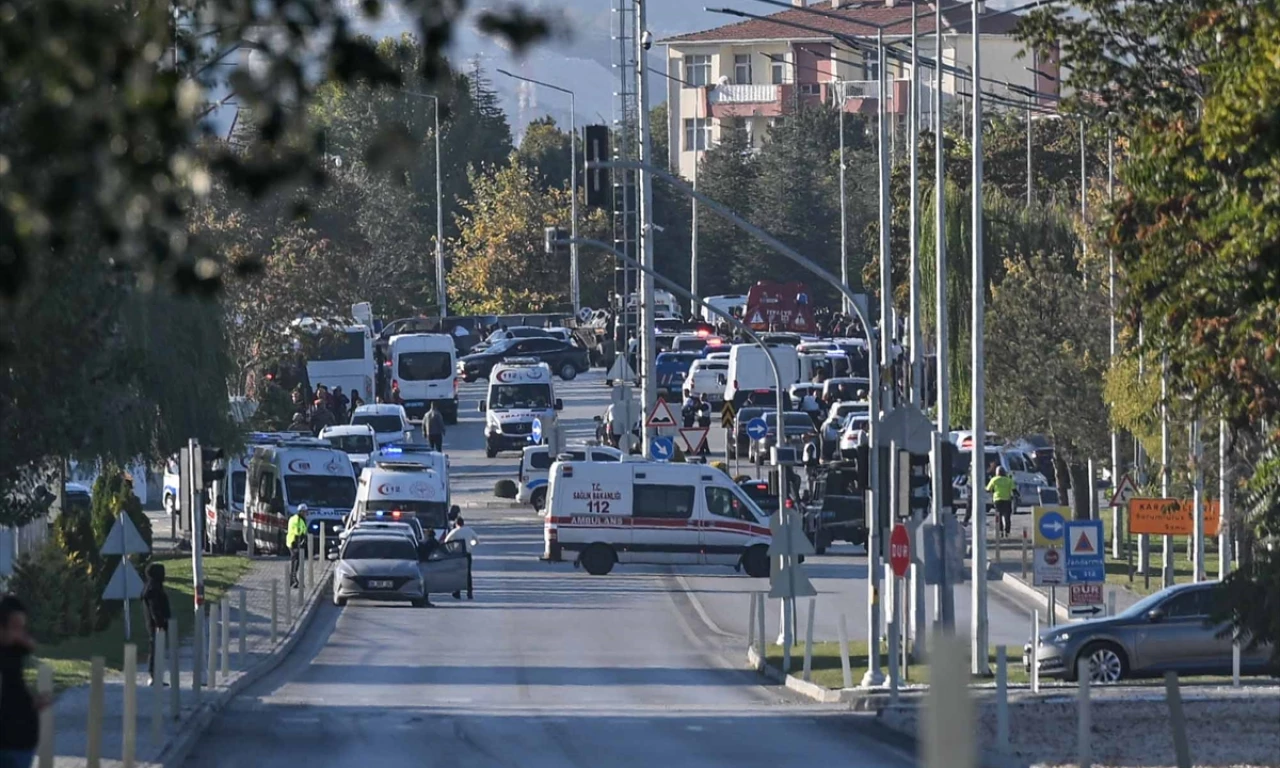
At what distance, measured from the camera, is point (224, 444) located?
128 feet

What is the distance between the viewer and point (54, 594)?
1220 inches

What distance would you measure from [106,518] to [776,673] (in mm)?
14096

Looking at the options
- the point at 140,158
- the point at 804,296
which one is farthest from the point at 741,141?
the point at 140,158

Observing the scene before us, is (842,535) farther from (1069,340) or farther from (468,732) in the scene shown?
(468,732)

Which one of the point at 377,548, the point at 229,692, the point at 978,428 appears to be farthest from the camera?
the point at 377,548

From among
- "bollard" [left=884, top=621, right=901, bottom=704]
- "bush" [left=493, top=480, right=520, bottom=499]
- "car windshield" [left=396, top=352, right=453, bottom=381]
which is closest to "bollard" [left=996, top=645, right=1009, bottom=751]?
"bollard" [left=884, top=621, right=901, bottom=704]

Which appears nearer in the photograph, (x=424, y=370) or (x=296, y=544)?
(x=296, y=544)

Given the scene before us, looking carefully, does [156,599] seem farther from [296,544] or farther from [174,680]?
[296,544]

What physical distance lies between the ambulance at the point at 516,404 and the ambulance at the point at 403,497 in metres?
22.0

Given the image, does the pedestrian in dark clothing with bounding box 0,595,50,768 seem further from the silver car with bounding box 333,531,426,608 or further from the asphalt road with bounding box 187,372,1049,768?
the silver car with bounding box 333,531,426,608

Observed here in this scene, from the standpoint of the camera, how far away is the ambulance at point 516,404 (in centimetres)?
6994

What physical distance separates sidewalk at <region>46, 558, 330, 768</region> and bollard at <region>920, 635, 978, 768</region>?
14127mm

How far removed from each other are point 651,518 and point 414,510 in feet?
17.1

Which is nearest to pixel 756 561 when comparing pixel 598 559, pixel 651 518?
pixel 651 518
